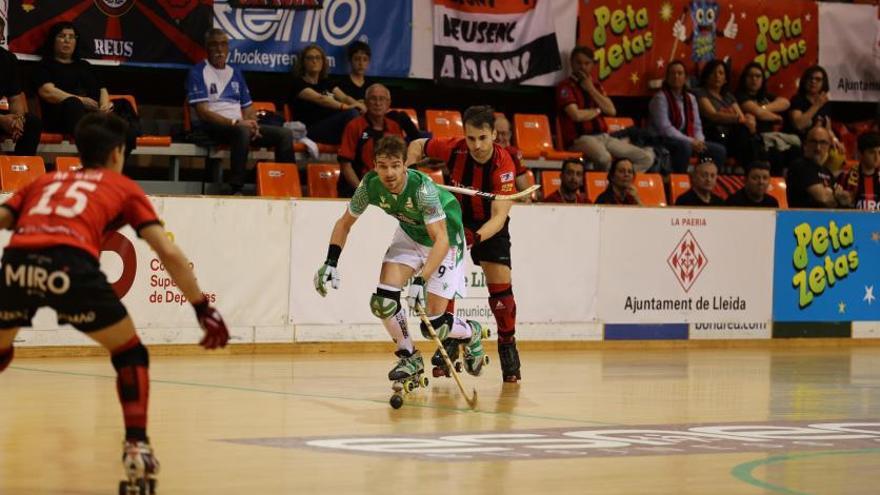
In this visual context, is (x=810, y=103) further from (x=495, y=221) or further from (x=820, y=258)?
(x=495, y=221)

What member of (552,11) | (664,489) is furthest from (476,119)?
(552,11)

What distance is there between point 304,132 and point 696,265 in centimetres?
424

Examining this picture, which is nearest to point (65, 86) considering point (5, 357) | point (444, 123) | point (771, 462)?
point (444, 123)

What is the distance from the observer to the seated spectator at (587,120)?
1817 centimetres

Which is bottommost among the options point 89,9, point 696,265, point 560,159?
point 696,265

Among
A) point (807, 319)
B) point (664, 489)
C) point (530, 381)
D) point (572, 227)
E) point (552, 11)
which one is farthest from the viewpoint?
point (552, 11)

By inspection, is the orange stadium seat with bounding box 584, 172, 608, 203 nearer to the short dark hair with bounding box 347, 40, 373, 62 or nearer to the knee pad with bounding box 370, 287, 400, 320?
the short dark hair with bounding box 347, 40, 373, 62

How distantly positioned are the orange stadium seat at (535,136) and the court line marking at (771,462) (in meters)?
9.46

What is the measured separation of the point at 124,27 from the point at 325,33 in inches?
90.8

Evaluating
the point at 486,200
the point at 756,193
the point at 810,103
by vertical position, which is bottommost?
the point at 486,200

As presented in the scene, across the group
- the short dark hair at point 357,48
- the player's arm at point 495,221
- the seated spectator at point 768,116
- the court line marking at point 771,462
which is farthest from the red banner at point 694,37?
the court line marking at point 771,462

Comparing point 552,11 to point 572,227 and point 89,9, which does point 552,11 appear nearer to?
point 572,227

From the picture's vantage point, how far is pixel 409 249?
36.3 feet

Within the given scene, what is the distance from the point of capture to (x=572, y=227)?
51.1ft
